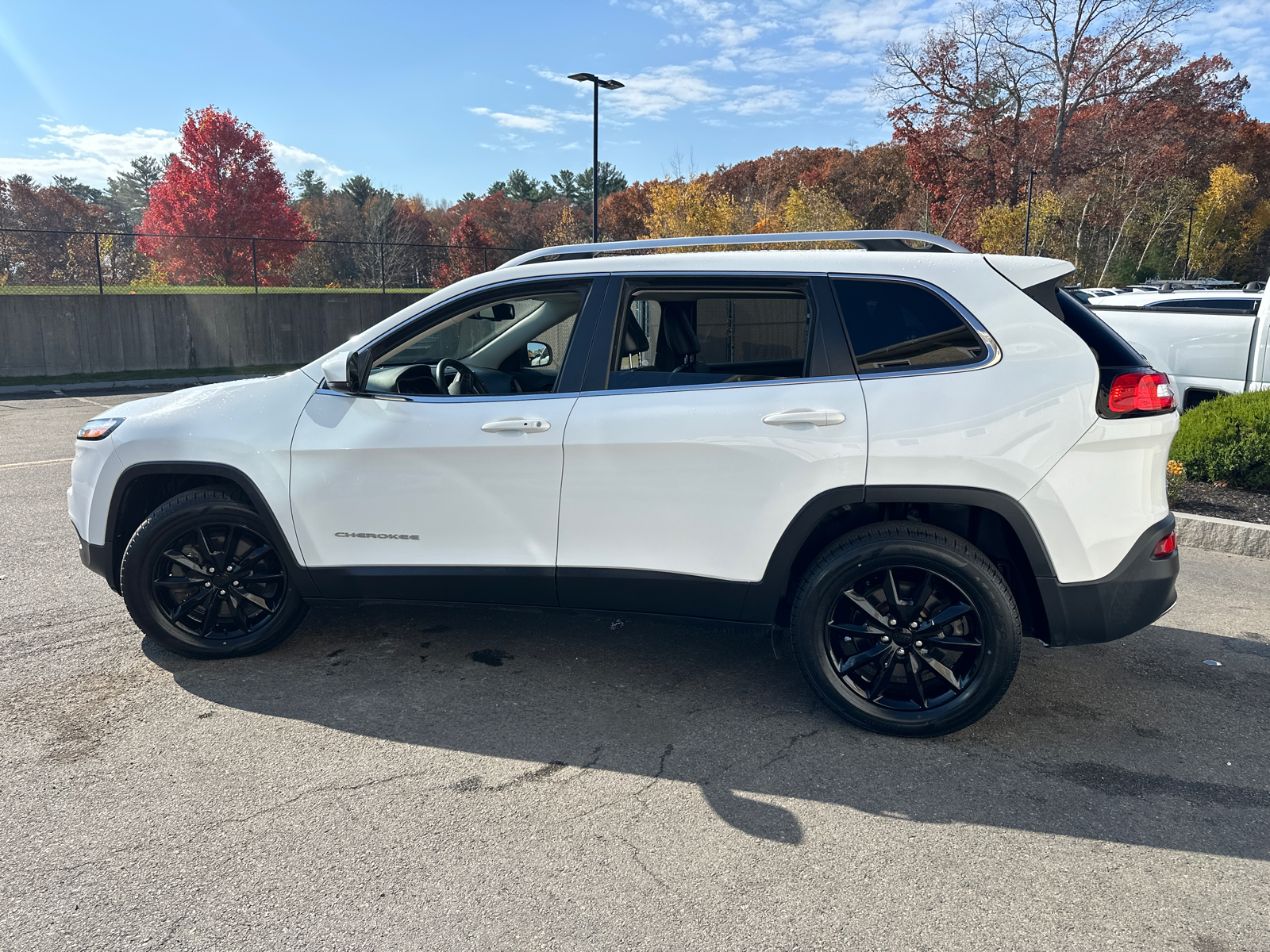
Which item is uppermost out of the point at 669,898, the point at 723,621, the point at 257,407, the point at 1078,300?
the point at 1078,300

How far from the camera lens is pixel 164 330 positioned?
1934 centimetres

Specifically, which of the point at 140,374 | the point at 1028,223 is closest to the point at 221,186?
the point at 140,374

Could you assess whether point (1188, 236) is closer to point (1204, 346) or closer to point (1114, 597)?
point (1204, 346)

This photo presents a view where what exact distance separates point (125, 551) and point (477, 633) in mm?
1629

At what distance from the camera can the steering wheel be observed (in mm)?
3857

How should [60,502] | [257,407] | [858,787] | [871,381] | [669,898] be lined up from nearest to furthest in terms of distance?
[669,898] < [858,787] < [871,381] < [257,407] < [60,502]

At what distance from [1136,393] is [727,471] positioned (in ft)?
4.93

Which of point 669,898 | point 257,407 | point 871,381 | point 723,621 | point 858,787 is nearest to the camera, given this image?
point 669,898

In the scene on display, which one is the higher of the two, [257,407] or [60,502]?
[257,407]

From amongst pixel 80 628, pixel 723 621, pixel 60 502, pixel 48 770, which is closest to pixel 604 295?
pixel 723 621

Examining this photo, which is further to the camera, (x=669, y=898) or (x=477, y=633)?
(x=477, y=633)

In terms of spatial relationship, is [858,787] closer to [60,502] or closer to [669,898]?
[669,898]

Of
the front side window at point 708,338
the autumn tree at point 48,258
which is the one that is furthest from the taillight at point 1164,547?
the autumn tree at point 48,258

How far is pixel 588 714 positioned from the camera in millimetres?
3639
